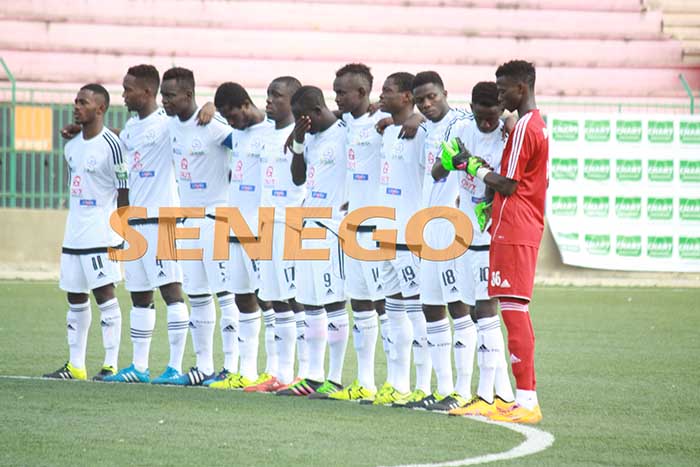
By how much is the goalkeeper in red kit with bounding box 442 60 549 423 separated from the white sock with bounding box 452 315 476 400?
24.7 inches

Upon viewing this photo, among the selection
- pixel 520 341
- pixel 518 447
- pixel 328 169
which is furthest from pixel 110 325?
pixel 518 447

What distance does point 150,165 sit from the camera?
423 inches

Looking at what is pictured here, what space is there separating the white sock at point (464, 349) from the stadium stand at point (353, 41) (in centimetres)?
1537

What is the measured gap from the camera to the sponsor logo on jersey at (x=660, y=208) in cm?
2005

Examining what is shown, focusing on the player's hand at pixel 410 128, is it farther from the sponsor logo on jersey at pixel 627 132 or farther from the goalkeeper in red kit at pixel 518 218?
the sponsor logo on jersey at pixel 627 132

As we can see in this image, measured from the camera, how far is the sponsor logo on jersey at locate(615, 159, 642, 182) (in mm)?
20094

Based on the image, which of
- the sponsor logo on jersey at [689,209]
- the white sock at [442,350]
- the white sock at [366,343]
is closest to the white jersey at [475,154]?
the white sock at [442,350]

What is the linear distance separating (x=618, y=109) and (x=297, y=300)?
1260 cm

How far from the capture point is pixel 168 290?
421 inches

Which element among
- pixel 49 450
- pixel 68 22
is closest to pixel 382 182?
pixel 49 450

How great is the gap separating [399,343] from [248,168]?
1948 mm

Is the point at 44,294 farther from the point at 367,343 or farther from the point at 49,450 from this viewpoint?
the point at 49,450

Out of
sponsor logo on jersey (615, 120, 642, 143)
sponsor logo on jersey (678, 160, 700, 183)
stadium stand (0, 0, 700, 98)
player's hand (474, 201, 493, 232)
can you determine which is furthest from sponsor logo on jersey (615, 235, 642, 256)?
player's hand (474, 201, 493, 232)

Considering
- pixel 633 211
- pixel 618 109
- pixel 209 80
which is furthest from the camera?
pixel 209 80
